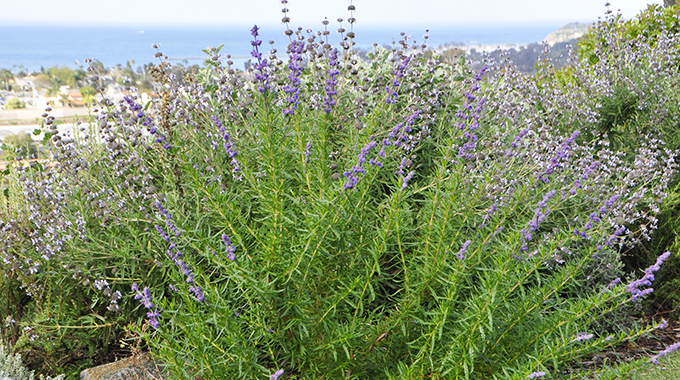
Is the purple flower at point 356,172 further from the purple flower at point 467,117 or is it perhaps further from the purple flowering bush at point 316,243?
the purple flower at point 467,117

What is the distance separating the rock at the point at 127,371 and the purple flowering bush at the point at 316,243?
20 cm

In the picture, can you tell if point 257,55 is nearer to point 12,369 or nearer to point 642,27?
point 12,369

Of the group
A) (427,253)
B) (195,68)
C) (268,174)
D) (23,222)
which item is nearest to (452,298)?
(427,253)

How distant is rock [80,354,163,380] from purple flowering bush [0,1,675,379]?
0.20 metres

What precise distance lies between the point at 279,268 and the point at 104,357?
2092 millimetres

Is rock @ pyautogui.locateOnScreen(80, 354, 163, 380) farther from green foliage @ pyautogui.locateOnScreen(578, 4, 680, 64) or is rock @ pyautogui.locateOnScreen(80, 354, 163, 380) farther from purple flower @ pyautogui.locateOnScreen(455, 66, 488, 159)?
green foliage @ pyautogui.locateOnScreen(578, 4, 680, 64)

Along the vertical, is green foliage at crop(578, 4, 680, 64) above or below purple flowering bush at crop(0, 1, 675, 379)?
above

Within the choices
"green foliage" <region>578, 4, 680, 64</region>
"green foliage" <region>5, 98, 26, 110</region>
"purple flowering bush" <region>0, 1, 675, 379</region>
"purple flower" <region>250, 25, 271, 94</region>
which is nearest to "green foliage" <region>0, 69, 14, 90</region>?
"purple flowering bush" <region>0, 1, 675, 379</region>

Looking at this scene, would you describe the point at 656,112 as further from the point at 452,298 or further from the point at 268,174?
the point at 268,174

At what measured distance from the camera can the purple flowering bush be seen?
6.85ft

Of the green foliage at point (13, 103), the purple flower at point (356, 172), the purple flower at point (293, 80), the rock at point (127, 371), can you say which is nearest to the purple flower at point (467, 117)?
the purple flower at point (356, 172)

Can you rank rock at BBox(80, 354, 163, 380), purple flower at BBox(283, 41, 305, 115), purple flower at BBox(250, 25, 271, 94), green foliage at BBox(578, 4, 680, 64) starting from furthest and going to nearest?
green foliage at BBox(578, 4, 680, 64) < rock at BBox(80, 354, 163, 380) < purple flower at BBox(283, 41, 305, 115) < purple flower at BBox(250, 25, 271, 94)

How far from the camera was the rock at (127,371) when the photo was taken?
2.84 metres

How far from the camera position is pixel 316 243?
7.00 feet
